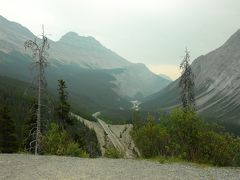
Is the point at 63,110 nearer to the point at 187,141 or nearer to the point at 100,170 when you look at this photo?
the point at 187,141

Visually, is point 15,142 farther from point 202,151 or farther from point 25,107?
point 25,107

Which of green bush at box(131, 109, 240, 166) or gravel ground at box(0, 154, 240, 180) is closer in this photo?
gravel ground at box(0, 154, 240, 180)

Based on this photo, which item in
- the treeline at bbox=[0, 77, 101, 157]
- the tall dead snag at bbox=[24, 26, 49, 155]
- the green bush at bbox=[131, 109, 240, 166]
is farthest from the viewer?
the treeline at bbox=[0, 77, 101, 157]

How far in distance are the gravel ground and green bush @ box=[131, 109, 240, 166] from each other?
625 cm

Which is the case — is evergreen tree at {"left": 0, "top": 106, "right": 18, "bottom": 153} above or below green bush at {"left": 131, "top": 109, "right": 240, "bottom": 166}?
above

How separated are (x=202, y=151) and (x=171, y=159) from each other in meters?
4.26

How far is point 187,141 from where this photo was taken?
38125mm

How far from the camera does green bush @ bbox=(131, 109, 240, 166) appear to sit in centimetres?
3675

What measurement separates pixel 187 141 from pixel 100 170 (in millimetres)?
11839

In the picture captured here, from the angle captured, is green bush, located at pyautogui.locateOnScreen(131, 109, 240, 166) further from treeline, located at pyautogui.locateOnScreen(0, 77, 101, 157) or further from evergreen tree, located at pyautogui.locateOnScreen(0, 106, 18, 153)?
evergreen tree, located at pyautogui.locateOnScreen(0, 106, 18, 153)

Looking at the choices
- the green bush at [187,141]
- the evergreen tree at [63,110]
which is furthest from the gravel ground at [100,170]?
the evergreen tree at [63,110]

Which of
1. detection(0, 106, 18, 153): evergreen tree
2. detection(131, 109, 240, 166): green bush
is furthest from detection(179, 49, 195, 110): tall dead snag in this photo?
detection(0, 106, 18, 153): evergreen tree

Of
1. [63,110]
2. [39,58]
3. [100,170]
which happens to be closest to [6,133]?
[63,110]

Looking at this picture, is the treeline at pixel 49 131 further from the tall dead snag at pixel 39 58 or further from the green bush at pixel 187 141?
the green bush at pixel 187 141
